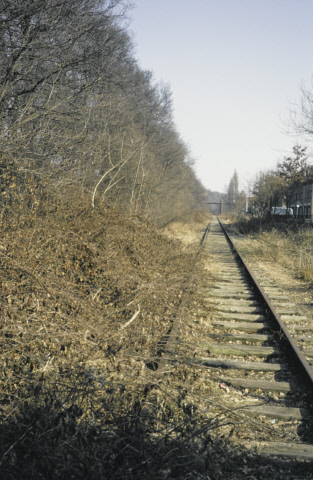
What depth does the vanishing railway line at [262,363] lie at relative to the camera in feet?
11.6

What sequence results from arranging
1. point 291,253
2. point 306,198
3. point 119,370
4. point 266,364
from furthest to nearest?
point 306,198 < point 291,253 < point 266,364 < point 119,370

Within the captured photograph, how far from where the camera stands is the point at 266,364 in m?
4.98

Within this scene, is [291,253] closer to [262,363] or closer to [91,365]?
[262,363]

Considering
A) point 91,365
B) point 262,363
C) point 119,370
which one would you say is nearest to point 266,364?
point 262,363

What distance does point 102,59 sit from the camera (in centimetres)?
1253

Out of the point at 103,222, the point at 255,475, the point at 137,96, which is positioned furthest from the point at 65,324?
the point at 137,96

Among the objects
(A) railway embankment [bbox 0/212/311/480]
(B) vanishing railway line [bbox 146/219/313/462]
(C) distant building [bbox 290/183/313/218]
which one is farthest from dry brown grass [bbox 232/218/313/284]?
(C) distant building [bbox 290/183/313/218]

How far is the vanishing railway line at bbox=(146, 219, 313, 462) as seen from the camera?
352 centimetres

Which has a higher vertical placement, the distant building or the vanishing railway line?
the distant building

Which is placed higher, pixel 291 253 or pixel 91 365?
pixel 291 253

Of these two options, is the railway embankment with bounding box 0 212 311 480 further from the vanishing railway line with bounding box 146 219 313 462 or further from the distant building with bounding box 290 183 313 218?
the distant building with bounding box 290 183 313 218

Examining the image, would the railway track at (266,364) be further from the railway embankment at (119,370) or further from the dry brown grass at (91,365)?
the dry brown grass at (91,365)

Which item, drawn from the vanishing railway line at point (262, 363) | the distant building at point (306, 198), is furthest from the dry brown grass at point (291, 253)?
the distant building at point (306, 198)

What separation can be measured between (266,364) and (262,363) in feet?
0.16
